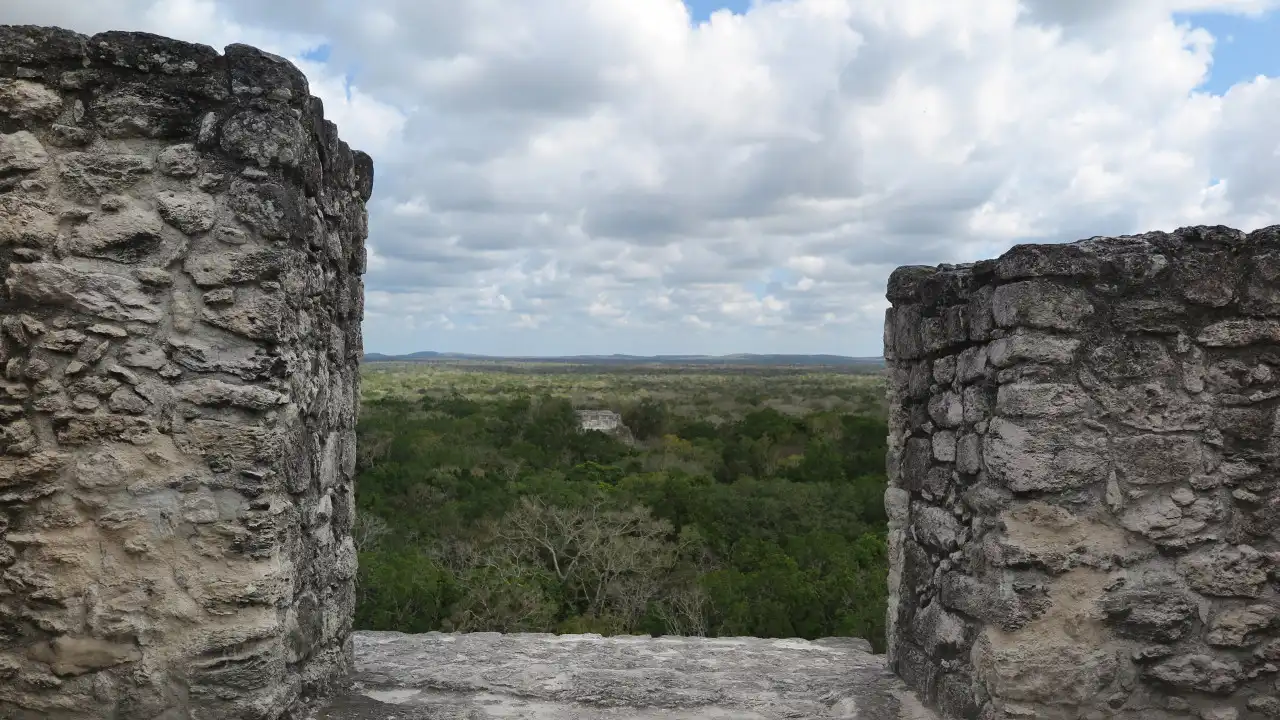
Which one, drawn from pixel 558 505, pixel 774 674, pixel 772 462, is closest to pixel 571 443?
pixel 772 462

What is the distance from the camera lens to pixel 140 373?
2.71 meters

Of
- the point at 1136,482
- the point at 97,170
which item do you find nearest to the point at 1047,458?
the point at 1136,482

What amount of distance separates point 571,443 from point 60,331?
1583 centimetres

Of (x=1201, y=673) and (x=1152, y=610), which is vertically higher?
(x=1152, y=610)

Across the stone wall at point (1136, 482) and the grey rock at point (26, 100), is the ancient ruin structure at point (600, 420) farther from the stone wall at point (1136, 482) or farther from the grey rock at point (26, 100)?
the grey rock at point (26, 100)

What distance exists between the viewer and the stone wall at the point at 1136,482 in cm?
288

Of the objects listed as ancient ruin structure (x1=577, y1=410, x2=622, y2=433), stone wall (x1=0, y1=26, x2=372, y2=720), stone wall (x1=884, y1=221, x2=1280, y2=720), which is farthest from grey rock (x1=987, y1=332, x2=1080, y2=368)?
ancient ruin structure (x1=577, y1=410, x2=622, y2=433)

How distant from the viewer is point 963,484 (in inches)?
127

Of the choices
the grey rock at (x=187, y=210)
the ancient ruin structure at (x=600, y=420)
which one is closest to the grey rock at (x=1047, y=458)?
the grey rock at (x=187, y=210)

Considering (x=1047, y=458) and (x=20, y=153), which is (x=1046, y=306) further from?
(x=20, y=153)

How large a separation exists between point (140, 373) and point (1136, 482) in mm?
3061

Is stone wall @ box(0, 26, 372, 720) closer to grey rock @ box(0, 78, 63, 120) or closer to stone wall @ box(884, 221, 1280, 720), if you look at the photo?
grey rock @ box(0, 78, 63, 120)

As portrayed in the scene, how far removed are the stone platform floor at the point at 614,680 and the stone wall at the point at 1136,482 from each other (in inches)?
27.5

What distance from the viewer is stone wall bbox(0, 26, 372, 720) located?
106 inches
